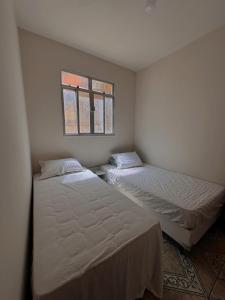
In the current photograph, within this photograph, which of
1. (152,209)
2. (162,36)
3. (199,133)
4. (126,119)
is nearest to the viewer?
(152,209)

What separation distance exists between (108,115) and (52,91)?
4.03 feet

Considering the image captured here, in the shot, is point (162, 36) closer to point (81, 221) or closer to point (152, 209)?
point (152, 209)

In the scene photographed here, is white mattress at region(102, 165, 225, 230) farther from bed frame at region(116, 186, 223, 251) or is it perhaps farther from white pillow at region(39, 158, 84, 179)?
white pillow at region(39, 158, 84, 179)

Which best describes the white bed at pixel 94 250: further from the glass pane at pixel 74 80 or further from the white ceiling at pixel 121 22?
the white ceiling at pixel 121 22

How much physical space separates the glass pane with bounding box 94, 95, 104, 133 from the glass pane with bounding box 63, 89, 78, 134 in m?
0.44

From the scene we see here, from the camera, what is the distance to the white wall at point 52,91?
216cm

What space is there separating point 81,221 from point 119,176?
1.32m

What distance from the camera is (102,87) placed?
2.91 metres

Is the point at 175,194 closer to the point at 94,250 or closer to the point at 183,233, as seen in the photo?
the point at 183,233

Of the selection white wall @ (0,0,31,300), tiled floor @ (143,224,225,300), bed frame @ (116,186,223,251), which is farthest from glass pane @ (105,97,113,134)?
tiled floor @ (143,224,225,300)

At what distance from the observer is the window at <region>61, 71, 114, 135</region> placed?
8.36 feet

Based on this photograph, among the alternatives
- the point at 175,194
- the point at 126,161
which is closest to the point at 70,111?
the point at 126,161

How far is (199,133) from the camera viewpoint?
7.27 ft

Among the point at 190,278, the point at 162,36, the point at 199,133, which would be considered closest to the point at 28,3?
the point at 162,36
